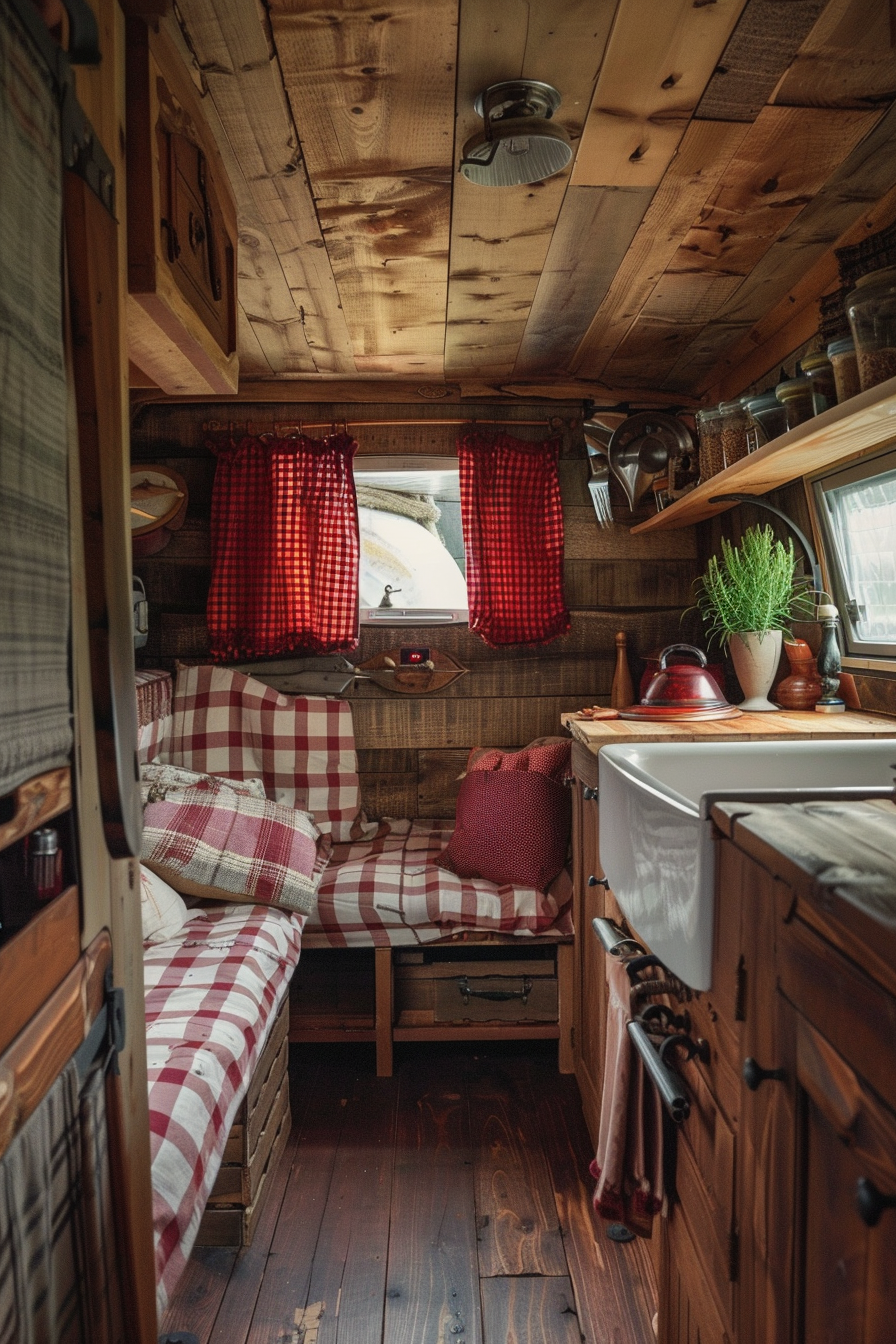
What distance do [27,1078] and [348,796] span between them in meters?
2.45

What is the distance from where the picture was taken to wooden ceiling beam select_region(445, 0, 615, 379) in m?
1.32

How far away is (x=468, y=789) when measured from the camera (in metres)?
2.77

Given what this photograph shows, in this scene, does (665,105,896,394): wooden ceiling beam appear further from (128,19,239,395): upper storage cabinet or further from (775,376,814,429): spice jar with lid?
(128,19,239,395): upper storage cabinet

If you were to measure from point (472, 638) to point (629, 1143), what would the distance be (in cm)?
211

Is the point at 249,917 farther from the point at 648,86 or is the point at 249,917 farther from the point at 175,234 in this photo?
the point at 648,86

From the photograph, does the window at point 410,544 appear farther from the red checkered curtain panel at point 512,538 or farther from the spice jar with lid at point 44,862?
the spice jar with lid at point 44,862

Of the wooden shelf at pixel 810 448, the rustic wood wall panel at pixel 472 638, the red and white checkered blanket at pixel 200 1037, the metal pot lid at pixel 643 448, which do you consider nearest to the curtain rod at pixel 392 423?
the rustic wood wall panel at pixel 472 638

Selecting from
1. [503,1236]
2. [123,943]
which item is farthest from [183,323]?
[503,1236]

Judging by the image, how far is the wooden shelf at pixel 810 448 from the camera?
153 cm

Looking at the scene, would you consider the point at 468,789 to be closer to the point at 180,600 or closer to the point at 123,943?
the point at 180,600

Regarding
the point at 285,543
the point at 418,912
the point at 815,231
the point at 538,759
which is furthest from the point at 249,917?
the point at 815,231

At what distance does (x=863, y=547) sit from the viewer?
2.20m

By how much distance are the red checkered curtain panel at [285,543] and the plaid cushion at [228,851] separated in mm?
773

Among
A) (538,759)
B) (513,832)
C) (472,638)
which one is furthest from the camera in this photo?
(472,638)
